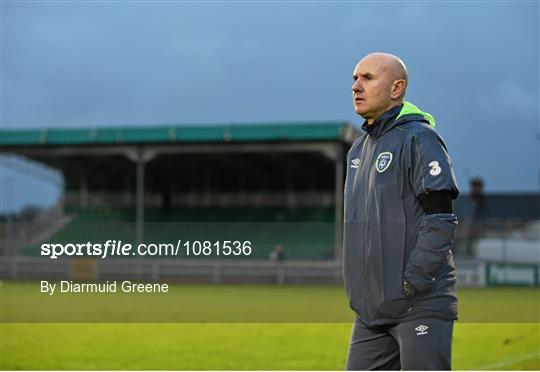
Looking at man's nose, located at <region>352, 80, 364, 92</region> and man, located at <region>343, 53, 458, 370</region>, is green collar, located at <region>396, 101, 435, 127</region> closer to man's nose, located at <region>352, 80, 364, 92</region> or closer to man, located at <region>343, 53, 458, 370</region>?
man, located at <region>343, 53, 458, 370</region>

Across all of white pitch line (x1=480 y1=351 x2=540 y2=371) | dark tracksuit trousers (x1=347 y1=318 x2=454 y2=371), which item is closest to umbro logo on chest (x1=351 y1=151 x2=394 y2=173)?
dark tracksuit trousers (x1=347 y1=318 x2=454 y2=371)

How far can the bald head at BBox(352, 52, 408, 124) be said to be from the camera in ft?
11.1

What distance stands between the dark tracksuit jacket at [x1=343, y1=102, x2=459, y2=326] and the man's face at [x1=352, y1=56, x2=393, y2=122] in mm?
54

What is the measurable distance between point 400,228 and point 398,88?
0.58m

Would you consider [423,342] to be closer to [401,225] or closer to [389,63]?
[401,225]

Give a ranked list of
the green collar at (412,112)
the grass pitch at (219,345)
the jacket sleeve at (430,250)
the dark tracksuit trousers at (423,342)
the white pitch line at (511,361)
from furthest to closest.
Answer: the grass pitch at (219,345)
the white pitch line at (511,361)
the green collar at (412,112)
the dark tracksuit trousers at (423,342)
the jacket sleeve at (430,250)

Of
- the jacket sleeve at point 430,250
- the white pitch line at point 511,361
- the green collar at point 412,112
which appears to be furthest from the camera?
the white pitch line at point 511,361

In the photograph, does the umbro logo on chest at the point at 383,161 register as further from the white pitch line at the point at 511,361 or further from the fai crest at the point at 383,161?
the white pitch line at the point at 511,361

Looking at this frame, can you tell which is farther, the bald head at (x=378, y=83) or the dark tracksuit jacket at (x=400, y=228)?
the bald head at (x=378, y=83)

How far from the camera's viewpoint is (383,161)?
3.38 meters

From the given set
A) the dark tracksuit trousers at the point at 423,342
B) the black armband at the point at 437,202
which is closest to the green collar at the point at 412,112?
the black armband at the point at 437,202

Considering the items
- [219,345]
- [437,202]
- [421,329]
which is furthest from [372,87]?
[219,345]

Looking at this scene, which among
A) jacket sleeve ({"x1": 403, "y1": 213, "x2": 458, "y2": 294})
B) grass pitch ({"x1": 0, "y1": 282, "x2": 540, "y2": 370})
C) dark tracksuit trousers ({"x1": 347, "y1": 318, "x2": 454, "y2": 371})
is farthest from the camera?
grass pitch ({"x1": 0, "y1": 282, "x2": 540, "y2": 370})

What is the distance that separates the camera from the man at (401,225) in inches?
128
